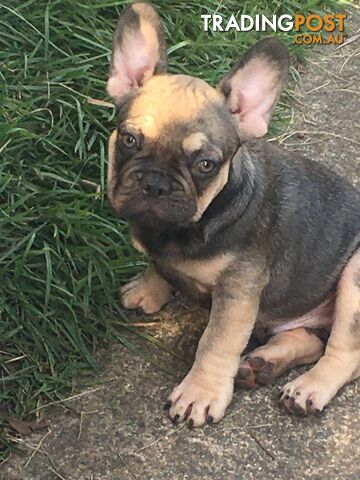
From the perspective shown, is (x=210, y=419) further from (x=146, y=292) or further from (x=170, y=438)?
(x=146, y=292)

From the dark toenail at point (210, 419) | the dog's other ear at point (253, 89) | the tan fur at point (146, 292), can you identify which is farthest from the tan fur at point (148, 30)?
the dark toenail at point (210, 419)

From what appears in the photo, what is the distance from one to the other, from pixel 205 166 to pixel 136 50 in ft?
2.08

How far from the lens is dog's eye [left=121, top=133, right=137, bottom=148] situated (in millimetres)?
3621

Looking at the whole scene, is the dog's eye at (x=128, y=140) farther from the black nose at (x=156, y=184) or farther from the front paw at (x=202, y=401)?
the front paw at (x=202, y=401)

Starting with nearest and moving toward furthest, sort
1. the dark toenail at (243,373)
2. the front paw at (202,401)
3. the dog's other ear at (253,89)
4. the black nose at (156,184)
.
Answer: the black nose at (156,184), the dog's other ear at (253,89), the front paw at (202,401), the dark toenail at (243,373)

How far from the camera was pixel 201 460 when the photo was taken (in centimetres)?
389

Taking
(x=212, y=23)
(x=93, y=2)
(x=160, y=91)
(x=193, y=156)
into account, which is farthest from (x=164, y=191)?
(x=212, y=23)

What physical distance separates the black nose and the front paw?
2.86 ft

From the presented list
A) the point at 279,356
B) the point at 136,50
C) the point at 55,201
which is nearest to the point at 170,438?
the point at 279,356

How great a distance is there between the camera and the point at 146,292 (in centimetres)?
458

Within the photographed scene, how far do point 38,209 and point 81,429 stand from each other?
3.50ft

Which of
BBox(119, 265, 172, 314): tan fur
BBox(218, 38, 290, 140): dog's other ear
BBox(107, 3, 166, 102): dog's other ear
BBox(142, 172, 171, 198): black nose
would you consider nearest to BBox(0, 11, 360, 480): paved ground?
BBox(119, 265, 172, 314): tan fur

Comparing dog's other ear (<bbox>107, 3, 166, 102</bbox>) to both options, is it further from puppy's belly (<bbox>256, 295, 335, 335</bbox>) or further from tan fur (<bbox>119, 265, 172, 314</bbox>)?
puppy's belly (<bbox>256, 295, 335, 335</bbox>)

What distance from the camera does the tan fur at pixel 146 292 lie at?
4.56 m
